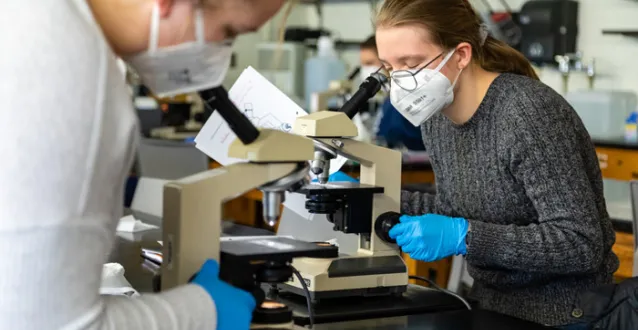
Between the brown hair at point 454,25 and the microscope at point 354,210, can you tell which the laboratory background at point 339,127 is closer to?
the microscope at point 354,210

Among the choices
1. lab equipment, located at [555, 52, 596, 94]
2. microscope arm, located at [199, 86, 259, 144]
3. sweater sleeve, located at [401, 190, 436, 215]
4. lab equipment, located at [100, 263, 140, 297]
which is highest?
lab equipment, located at [555, 52, 596, 94]

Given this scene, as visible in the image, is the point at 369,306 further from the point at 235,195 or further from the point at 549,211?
the point at 235,195

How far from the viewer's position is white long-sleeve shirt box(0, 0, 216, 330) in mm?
856

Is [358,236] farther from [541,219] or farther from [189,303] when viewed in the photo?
[189,303]

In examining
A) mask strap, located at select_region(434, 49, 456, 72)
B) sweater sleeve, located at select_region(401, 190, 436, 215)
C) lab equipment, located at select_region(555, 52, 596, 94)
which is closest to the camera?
mask strap, located at select_region(434, 49, 456, 72)

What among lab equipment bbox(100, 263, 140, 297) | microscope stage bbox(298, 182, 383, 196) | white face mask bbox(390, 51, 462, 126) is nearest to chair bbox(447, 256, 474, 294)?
white face mask bbox(390, 51, 462, 126)

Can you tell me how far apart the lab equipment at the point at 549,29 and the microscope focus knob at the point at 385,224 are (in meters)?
3.74

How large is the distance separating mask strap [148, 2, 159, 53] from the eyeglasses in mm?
1018

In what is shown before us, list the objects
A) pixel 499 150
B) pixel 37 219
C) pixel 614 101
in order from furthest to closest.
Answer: pixel 614 101 → pixel 499 150 → pixel 37 219

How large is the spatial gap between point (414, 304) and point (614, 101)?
3.71m

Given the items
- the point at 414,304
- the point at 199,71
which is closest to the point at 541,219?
the point at 414,304

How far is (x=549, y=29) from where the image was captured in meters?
5.19

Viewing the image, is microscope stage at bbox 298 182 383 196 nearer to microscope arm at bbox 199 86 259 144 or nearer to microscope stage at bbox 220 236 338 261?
microscope stage at bbox 220 236 338 261

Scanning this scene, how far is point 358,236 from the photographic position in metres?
1.72
